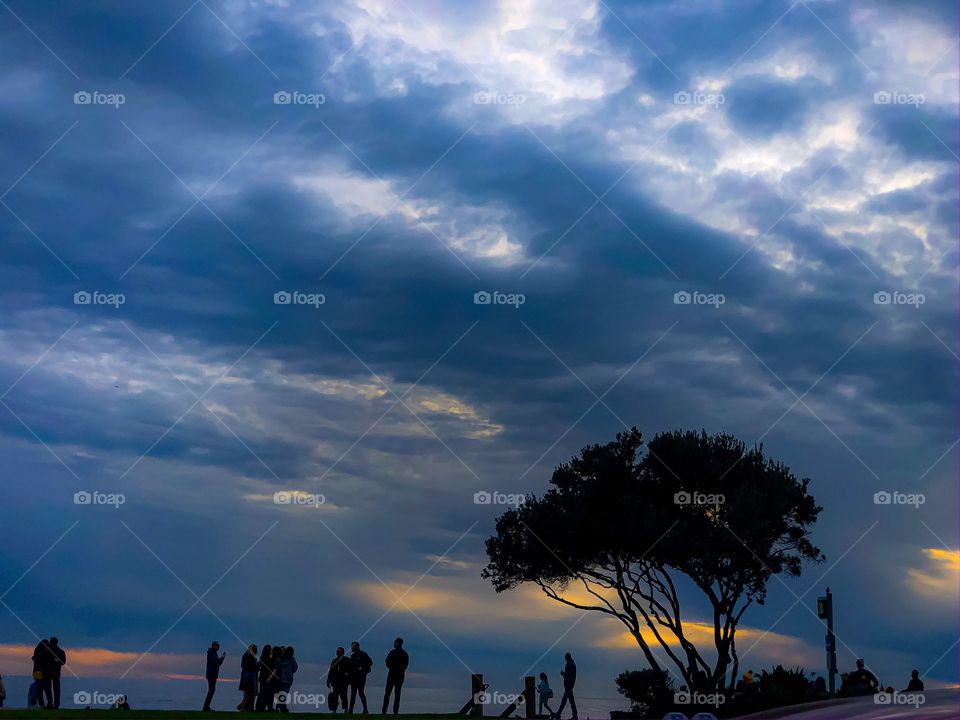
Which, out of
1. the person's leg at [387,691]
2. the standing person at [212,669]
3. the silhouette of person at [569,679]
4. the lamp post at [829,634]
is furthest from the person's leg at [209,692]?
the lamp post at [829,634]

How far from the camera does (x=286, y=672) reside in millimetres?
28812

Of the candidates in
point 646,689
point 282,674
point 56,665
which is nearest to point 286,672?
point 282,674

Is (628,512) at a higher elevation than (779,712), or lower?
higher

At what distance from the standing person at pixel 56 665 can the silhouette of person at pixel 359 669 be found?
774cm

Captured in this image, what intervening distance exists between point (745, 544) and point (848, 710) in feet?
58.9

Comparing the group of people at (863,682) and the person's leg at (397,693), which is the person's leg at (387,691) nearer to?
the person's leg at (397,693)

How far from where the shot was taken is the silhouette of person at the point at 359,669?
28.8 meters

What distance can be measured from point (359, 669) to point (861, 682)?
15.6 meters

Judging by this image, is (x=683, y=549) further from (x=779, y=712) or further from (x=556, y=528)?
(x=779, y=712)

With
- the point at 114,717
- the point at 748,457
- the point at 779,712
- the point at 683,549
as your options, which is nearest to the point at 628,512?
the point at 683,549

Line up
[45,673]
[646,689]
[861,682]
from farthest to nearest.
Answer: [646,689]
[861,682]
[45,673]

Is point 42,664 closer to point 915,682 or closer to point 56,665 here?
point 56,665

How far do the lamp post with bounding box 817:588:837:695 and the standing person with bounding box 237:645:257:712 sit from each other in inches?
649

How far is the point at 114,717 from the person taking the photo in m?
20.9
